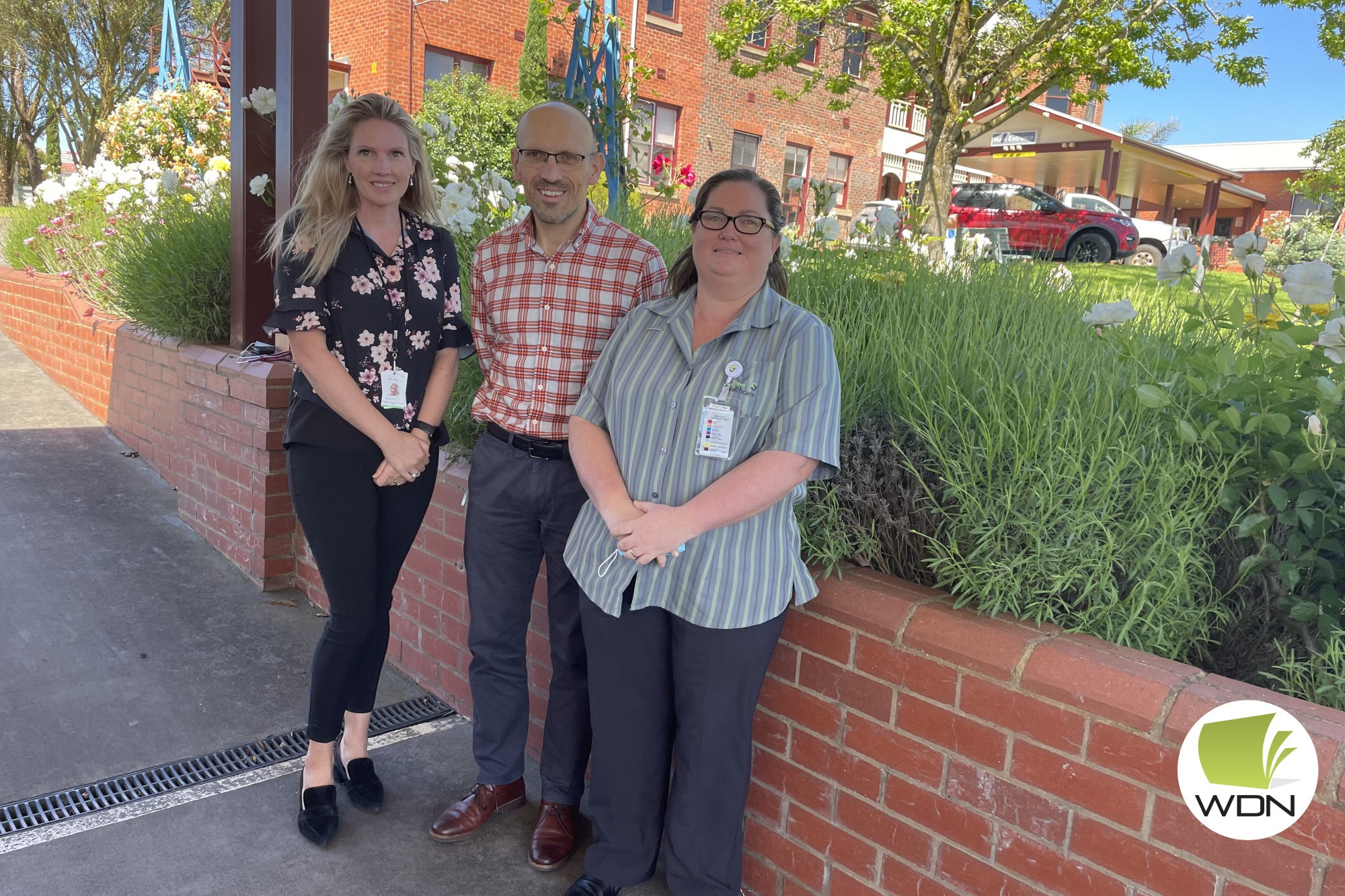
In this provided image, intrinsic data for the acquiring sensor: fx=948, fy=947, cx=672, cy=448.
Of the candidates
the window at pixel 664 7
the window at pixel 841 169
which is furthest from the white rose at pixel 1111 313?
the window at pixel 841 169

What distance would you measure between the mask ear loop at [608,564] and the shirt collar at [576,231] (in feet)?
2.73

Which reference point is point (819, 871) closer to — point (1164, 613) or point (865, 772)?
point (865, 772)

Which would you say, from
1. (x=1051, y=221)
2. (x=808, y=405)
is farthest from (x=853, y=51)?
(x=808, y=405)

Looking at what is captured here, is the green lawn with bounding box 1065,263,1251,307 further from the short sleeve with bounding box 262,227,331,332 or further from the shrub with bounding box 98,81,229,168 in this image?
the shrub with bounding box 98,81,229,168

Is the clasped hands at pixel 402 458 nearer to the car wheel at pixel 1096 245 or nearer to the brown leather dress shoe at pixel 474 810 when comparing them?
the brown leather dress shoe at pixel 474 810

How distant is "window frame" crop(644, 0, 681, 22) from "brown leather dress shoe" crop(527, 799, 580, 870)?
21.4 metres

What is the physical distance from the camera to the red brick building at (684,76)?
1814 cm

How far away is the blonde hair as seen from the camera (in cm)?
237

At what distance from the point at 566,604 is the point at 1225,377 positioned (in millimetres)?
1709

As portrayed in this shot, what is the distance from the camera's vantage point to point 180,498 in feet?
16.4

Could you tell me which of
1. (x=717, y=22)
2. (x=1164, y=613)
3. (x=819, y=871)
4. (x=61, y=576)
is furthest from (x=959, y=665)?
(x=717, y=22)

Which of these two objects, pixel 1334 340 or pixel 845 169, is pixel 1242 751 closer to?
pixel 1334 340

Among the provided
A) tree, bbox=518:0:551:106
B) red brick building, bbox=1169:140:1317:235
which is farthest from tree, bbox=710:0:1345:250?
red brick building, bbox=1169:140:1317:235

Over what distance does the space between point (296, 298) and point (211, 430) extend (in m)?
2.61
